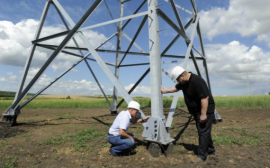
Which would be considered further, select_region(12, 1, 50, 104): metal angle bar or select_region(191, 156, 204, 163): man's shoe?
select_region(12, 1, 50, 104): metal angle bar

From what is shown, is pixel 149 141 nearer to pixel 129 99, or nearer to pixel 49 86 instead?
pixel 129 99

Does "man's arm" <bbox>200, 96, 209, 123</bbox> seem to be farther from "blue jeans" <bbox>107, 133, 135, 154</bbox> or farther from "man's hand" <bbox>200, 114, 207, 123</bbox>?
"blue jeans" <bbox>107, 133, 135, 154</bbox>

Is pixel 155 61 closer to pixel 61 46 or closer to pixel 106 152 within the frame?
pixel 106 152

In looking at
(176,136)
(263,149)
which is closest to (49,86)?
(176,136)

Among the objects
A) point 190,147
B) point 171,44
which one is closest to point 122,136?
point 190,147

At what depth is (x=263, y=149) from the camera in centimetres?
407

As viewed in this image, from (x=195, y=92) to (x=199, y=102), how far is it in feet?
0.79

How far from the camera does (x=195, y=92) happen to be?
11.2ft

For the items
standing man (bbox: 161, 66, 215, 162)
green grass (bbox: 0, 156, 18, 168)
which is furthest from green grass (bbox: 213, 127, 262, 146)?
green grass (bbox: 0, 156, 18, 168)

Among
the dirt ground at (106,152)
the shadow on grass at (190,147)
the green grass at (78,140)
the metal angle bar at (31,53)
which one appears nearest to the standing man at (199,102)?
the dirt ground at (106,152)

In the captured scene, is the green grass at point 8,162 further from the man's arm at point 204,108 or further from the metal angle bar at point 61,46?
the man's arm at point 204,108

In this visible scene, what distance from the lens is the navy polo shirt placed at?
3334mm

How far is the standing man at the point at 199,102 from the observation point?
334cm

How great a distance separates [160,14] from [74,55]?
Answer: 5.39m
